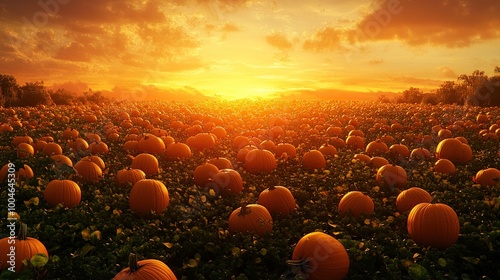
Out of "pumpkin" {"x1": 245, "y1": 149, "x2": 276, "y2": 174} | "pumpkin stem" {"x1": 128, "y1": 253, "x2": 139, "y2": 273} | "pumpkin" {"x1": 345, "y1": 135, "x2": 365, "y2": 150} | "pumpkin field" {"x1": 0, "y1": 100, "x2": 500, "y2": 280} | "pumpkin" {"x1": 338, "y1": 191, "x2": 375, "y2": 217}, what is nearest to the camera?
"pumpkin stem" {"x1": 128, "y1": 253, "x2": 139, "y2": 273}

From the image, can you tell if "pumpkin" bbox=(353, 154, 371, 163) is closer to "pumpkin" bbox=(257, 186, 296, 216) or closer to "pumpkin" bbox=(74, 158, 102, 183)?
"pumpkin" bbox=(257, 186, 296, 216)

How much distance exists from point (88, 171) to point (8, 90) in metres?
26.5

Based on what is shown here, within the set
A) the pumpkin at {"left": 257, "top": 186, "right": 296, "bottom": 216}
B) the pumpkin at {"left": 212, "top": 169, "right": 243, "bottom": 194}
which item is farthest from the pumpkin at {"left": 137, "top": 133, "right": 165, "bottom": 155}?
the pumpkin at {"left": 257, "top": 186, "right": 296, "bottom": 216}

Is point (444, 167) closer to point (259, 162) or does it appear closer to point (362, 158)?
point (362, 158)

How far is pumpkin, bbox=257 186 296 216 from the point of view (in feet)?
23.3

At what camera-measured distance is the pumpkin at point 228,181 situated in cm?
825

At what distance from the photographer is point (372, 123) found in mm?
18547

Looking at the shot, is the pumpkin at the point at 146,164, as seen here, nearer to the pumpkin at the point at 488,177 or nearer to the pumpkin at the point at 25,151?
the pumpkin at the point at 25,151

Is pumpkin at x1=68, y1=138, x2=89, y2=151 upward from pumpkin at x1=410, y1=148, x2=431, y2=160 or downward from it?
downward

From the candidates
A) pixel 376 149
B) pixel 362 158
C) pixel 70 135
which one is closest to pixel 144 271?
pixel 362 158

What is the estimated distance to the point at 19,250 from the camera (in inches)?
192

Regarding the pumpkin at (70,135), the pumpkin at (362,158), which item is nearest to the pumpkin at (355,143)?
the pumpkin at (362,158)

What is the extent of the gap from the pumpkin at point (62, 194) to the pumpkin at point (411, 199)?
6.19m

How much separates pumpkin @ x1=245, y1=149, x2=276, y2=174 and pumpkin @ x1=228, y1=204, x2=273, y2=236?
387 cm
